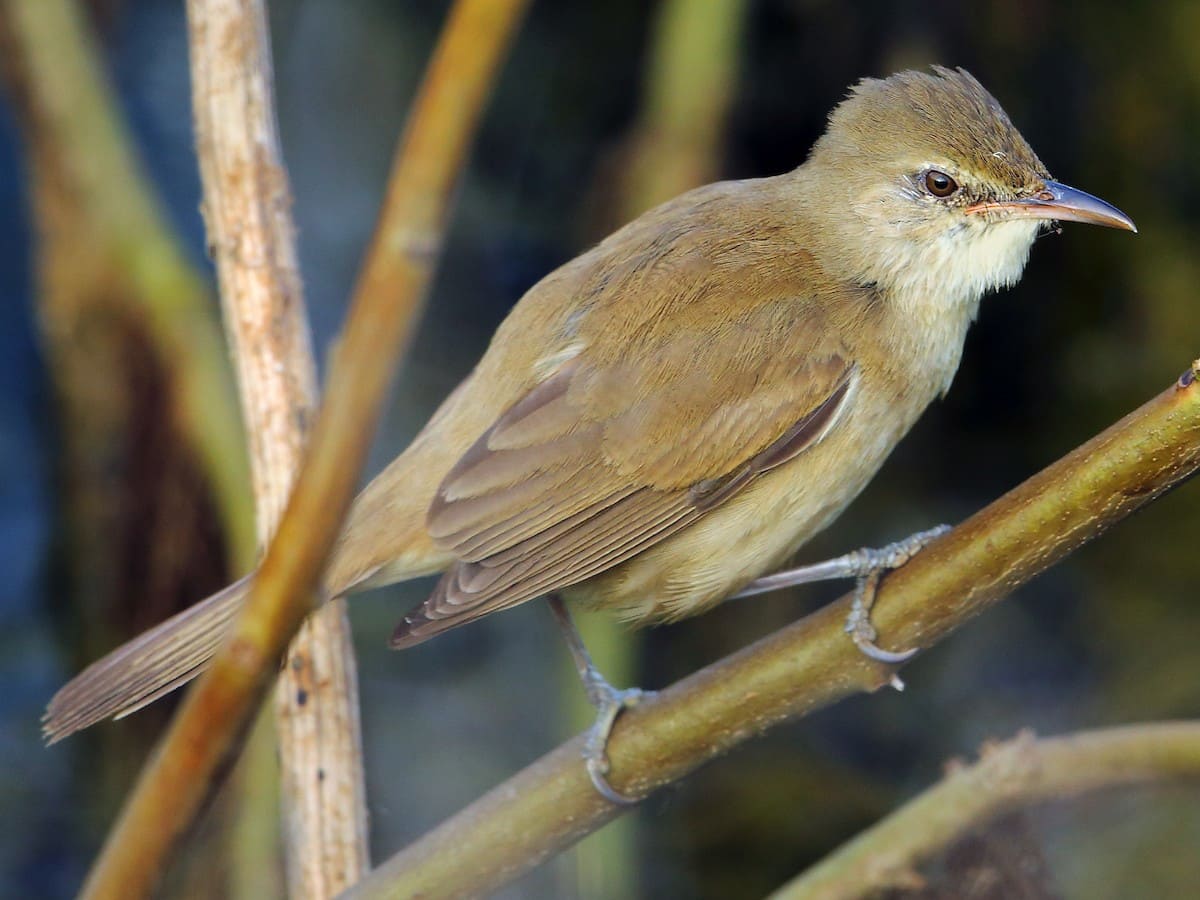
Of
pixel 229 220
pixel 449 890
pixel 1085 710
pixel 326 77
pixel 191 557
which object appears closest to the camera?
pixel 449 890

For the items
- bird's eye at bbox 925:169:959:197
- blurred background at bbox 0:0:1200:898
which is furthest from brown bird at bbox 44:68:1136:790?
blurred background at bbox 0:0:1200:898

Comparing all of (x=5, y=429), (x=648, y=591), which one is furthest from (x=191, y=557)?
(x=648, y=591)

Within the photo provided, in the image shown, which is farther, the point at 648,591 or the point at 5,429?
the point at 5,429

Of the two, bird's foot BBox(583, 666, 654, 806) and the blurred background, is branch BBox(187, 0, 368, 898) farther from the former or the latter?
the blurred background

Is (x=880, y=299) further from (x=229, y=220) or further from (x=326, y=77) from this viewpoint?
(x=326, y=77)

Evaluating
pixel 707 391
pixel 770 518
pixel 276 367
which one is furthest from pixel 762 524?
pixel 276 367

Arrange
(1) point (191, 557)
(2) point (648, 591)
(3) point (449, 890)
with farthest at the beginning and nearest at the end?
1. (1) point (191, 557)
2. (2) point (648, 591)
3. (3) point (449, 890)
